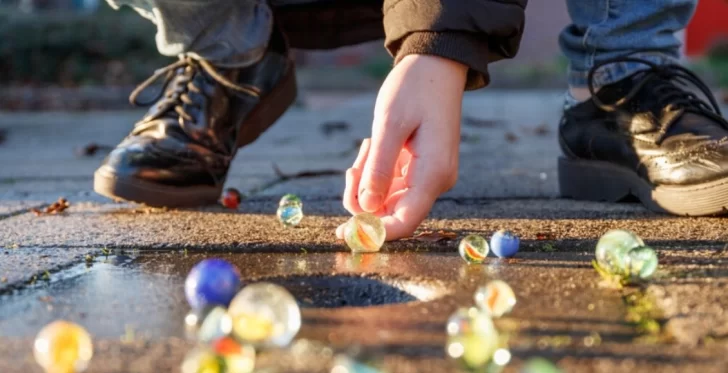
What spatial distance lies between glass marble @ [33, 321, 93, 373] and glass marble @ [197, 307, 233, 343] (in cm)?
12

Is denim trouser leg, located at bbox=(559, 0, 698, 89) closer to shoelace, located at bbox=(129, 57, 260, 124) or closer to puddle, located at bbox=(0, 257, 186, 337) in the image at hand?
shoelace, located at bbox=(129, 57, 260, 124)

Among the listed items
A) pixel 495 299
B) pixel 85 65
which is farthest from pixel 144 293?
pixel 85 65

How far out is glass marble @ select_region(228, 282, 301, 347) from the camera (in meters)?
0.81

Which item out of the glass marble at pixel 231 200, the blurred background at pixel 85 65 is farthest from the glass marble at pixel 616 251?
the blurred background at pixel 85 65

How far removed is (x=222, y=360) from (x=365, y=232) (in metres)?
0.52

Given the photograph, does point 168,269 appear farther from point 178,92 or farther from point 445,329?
point 178,92

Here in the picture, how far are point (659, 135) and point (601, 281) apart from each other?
641 millimetres

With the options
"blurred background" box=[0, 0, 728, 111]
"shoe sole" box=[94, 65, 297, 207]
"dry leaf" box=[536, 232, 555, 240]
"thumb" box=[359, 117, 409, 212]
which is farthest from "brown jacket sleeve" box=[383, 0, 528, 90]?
"blurred background" box=[0, 0, 728, 111]

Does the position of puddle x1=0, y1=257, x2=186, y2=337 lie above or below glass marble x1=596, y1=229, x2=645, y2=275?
above

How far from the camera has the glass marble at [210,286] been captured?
96 cm

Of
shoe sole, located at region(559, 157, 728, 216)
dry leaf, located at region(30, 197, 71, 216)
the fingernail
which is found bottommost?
shoe sole, located at region(559, 157, 728, 216)

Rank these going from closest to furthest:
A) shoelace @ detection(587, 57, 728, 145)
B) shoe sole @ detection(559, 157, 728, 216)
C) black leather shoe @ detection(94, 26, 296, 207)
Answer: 1. shoe sole @ detection(559, 157, 728, 216)
2. shoelace @ detection(587, 57, 728, 145)
3. black leather shoe @ detection(94, 26, 296, 207)

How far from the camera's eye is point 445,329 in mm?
883

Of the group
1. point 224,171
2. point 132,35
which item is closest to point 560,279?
point 224,171
